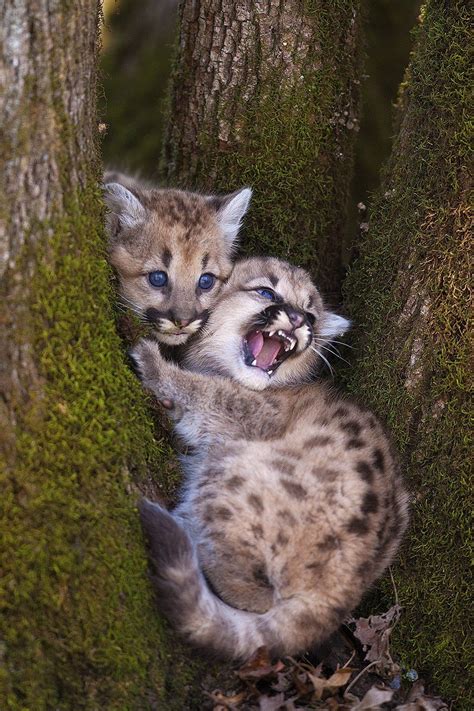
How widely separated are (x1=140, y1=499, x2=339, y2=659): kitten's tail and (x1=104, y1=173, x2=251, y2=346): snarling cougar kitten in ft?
4.71

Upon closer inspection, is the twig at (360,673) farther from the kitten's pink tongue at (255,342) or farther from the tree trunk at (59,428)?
the kitten's pink tongue at (255,342)

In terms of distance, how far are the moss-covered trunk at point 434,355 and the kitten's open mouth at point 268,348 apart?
0.50 m

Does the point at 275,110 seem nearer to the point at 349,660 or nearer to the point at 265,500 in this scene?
the point at 265,500

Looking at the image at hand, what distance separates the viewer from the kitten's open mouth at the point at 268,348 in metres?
4.73

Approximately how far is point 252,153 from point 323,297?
977 mm

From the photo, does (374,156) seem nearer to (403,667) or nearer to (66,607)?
(403,667)

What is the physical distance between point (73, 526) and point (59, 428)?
0.36m

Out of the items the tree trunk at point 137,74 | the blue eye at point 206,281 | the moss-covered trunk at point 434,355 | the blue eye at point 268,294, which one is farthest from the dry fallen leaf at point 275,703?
the tree trunk at point 137,74

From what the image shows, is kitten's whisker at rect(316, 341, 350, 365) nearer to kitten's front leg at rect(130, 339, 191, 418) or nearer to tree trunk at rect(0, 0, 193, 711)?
kitten's front leg at rect(130, 339, 191, 418)

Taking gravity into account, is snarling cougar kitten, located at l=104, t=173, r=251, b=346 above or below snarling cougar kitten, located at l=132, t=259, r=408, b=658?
above

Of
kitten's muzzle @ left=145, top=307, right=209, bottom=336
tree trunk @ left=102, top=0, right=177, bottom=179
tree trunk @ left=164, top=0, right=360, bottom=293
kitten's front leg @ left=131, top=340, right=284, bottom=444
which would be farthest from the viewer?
tree trunk @ left=102, top=0, right=177, bottom=179

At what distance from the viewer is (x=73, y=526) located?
3150mm

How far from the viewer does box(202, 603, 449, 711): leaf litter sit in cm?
348

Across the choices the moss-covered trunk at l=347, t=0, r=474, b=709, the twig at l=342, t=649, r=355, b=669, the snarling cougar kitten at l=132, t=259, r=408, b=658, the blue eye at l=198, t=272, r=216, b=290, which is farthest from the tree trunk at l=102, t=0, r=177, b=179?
the twig at l=342, t=649, r=355, b=669
